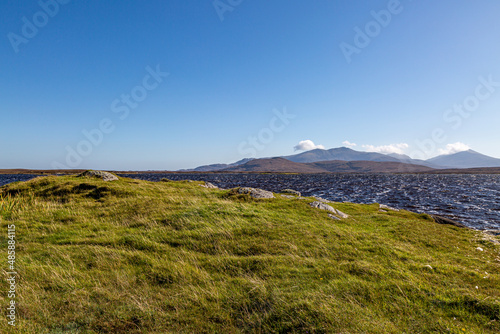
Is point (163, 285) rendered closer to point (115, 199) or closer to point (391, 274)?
point (391, 274)

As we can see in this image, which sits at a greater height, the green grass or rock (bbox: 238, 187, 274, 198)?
rock (bbox: 238, 187, 274, 198)

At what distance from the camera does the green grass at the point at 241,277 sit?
223 inches

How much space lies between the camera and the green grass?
5656mm

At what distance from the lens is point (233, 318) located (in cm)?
580

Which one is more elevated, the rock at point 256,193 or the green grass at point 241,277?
the rock at point 256,193

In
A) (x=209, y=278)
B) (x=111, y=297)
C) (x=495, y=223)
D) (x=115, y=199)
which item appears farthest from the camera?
(x=495, y=223)

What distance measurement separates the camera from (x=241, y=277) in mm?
7699

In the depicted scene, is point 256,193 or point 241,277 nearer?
point 241,277

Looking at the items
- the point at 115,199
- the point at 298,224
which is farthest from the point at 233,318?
the point at 115,199

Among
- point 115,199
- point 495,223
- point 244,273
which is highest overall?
point 115,199

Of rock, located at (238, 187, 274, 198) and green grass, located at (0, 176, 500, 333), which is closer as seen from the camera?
green grass, located at (0, 176, 500, 333)

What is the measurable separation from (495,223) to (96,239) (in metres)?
37.3

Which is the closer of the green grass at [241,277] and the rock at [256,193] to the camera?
the green grass at [241,277]

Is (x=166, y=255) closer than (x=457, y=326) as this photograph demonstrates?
No
